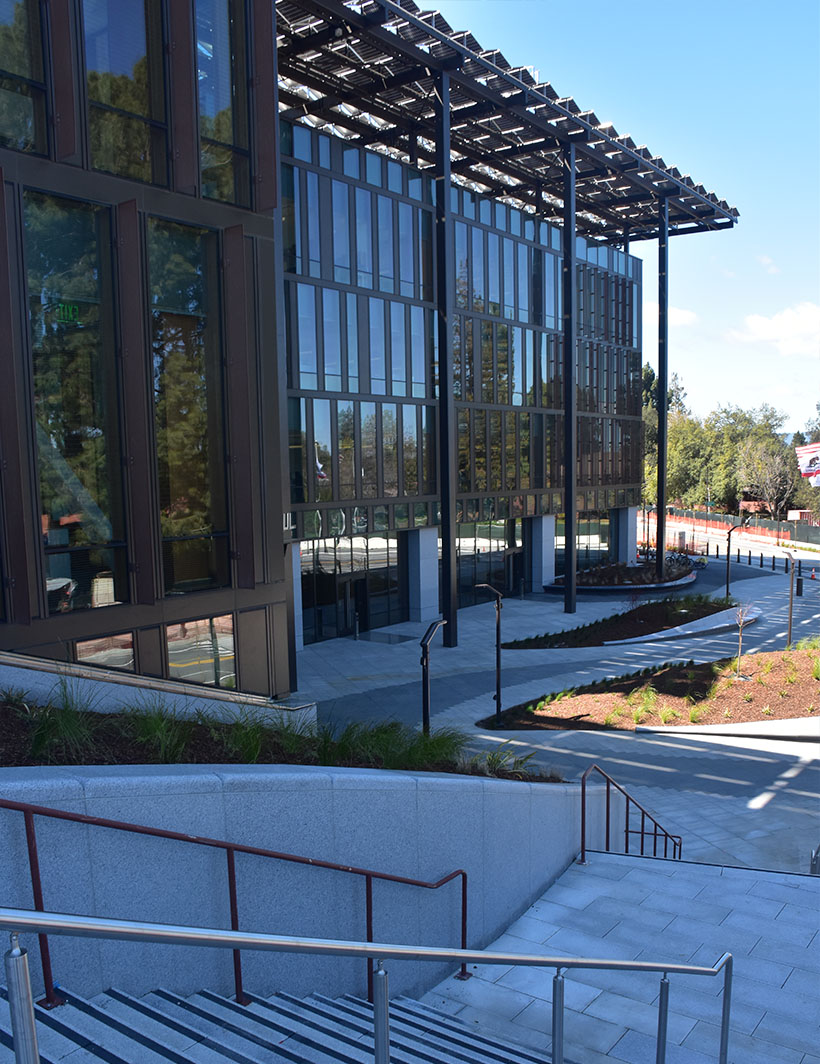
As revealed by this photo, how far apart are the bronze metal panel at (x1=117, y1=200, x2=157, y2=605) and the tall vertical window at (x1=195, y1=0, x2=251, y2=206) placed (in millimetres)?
2229

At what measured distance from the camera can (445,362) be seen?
2966cm

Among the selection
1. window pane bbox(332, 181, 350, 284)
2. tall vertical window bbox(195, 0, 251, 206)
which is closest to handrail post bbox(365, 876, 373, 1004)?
tall vertical window bbox(195, 0, 251, 206)

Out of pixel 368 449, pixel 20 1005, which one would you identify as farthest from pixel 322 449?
pixel 20 1005

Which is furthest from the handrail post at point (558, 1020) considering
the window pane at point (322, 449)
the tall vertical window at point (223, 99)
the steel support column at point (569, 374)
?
the steel support column at point (569, 374)

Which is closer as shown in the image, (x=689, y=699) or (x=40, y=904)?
(x=40, y=904)

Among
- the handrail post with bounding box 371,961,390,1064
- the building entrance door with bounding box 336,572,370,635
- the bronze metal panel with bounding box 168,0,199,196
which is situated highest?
the bronze metal panel with bounding box 168,0,199,196

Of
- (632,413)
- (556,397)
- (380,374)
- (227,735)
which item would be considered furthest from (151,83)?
(632,413)

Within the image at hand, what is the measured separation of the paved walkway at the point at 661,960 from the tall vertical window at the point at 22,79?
1293cm

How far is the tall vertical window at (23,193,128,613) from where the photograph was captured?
12914 millimetres

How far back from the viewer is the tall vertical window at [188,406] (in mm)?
14633

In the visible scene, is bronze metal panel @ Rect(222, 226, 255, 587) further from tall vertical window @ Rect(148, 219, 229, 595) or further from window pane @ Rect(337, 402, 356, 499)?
window pane @ Rect(337, 402, 356, 499)

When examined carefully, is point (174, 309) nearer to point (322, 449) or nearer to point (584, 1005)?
point (584, 1005)

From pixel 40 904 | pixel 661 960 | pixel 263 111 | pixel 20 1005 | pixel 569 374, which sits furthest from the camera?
pixel 569 374

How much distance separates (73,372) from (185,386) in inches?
87.3
